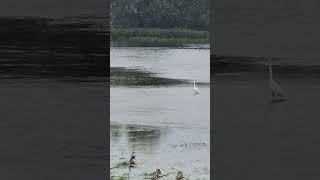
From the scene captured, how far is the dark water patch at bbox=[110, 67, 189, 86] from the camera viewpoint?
27.5ft

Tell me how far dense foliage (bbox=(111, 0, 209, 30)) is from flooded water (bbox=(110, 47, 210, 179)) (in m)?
0.71

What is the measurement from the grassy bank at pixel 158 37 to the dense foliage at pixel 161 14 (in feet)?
1.08

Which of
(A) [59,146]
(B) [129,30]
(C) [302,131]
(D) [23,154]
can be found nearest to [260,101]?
(C) [302,131]

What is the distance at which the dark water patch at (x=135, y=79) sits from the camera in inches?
330

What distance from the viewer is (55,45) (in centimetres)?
315

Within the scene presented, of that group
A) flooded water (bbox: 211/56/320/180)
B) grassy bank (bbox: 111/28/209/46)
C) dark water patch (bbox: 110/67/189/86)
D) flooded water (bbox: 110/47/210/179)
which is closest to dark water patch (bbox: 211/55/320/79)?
flooded water (bbox: 211/56/320/180)

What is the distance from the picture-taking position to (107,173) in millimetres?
3080

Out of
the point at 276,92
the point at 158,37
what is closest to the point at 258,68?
the point at 276,92

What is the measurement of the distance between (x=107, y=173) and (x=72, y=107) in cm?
43

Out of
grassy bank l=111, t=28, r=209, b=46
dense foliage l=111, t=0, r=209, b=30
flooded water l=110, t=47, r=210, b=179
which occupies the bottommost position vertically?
flooded water l=110, t=47, r=210, b=179

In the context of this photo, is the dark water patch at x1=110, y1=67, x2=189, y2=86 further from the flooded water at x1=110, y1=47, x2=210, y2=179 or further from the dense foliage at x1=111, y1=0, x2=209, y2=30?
the dense foliage at x1=111, y1=0, x2=209, y2=30

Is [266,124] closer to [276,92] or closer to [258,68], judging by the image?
[276,92]

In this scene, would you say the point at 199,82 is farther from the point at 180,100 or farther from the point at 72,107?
the point at 72,107

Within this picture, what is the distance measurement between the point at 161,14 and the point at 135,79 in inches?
62.3
